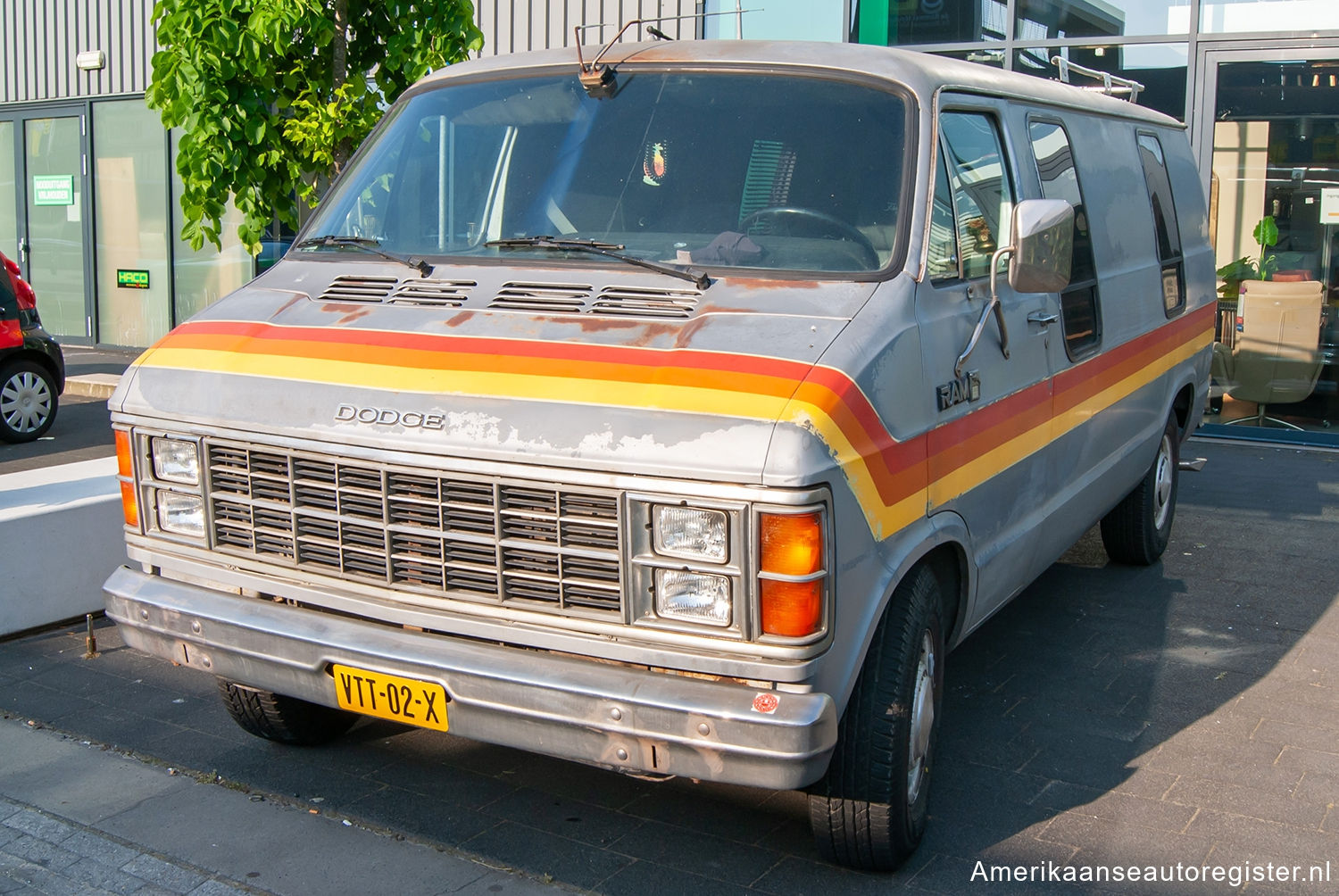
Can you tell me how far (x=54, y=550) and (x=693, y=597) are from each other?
392cm

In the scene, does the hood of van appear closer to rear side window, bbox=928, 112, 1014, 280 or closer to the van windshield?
the van windshield

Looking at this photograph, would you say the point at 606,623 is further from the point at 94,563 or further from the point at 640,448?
the point at 94,563

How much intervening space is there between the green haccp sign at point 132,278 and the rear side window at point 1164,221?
13583 mm

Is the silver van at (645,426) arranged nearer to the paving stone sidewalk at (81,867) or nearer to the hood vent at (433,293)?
the hood vent at (433,293)

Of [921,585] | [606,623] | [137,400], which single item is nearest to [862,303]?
[921,585]

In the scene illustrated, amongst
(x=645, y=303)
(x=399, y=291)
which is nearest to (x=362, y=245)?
(x=399, y=291)

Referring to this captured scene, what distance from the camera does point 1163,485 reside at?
7.08 meters

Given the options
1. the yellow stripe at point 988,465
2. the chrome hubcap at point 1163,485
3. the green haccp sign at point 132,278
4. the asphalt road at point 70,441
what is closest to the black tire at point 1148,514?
the chrome hubcap at point 1163,485

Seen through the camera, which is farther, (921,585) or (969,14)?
(969,14)

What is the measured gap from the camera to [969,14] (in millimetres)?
11531

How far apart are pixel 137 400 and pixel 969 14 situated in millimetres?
9481

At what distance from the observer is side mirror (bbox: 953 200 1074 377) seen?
3.93 m

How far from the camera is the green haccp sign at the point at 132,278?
54.9ft

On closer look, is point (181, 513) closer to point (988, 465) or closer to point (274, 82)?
point (988, 465)
